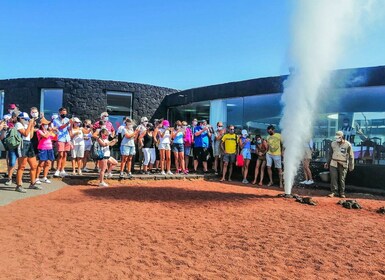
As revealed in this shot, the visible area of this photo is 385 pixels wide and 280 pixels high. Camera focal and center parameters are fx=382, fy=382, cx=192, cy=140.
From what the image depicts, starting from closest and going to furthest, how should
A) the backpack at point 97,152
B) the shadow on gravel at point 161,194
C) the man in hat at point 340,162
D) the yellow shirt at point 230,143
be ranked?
the shadow on gravel at point 161,194, the backpack at point 97,152, the man in hat at point 340,162, the yellow shirt at point 230,143

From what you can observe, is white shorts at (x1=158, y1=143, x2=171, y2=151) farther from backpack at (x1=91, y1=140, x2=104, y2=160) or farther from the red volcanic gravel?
the red volcanic gravel

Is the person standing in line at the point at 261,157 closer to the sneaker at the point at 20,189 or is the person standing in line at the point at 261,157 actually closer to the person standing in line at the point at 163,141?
the person standing in line at the point at 163,141

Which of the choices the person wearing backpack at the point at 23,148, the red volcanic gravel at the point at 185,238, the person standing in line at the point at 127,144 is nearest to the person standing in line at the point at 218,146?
the person standing in line at the point at 127,144

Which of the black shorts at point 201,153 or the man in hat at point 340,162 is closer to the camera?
the man in hat at point 340,162

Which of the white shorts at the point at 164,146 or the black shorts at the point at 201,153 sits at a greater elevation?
the white shorts at the point at 164,146

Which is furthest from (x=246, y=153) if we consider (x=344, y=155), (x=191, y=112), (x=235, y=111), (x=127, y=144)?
(x=191, y=112)

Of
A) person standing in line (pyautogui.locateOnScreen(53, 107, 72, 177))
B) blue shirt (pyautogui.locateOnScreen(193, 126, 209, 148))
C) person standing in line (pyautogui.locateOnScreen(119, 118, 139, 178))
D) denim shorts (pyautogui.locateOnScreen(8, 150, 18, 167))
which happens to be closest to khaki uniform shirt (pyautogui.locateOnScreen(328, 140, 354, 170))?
blue shirt (pyautogui.locateOnScreen(193, 126, 209, 148))

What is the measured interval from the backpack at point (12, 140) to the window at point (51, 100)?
1025 cm

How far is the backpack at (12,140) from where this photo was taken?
28.8ft

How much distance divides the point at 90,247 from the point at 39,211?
2.50m

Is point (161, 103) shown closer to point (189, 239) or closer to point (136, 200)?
point (136, 200)

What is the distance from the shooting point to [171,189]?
10555mm

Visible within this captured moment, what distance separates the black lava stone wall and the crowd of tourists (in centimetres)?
587

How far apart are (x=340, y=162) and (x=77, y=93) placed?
42.4 feet
